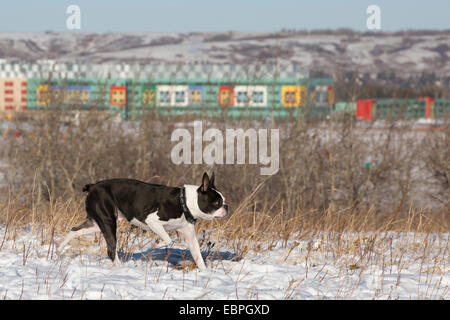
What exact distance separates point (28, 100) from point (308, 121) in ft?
181

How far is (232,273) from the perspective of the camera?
5.89 meters

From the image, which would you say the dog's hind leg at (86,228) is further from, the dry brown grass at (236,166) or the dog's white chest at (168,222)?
the dry brown grass at (236,166)

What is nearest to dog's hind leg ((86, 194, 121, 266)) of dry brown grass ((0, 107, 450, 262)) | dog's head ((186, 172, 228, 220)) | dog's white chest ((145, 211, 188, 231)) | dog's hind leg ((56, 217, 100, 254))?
dog's hind leg ((56, 217, 100, 254))

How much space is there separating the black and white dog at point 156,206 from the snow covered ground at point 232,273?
35 cm

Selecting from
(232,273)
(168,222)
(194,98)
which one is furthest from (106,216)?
(194,98)

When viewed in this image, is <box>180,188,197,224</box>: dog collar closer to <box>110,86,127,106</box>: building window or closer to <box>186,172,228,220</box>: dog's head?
<box>186,172,228,220</box>: dog's head

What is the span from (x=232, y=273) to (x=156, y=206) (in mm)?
987

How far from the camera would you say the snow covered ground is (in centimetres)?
508

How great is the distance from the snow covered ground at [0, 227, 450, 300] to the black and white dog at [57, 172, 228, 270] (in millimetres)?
349

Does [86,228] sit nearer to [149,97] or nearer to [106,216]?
[106,216]

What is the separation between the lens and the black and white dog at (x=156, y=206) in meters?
5.73
